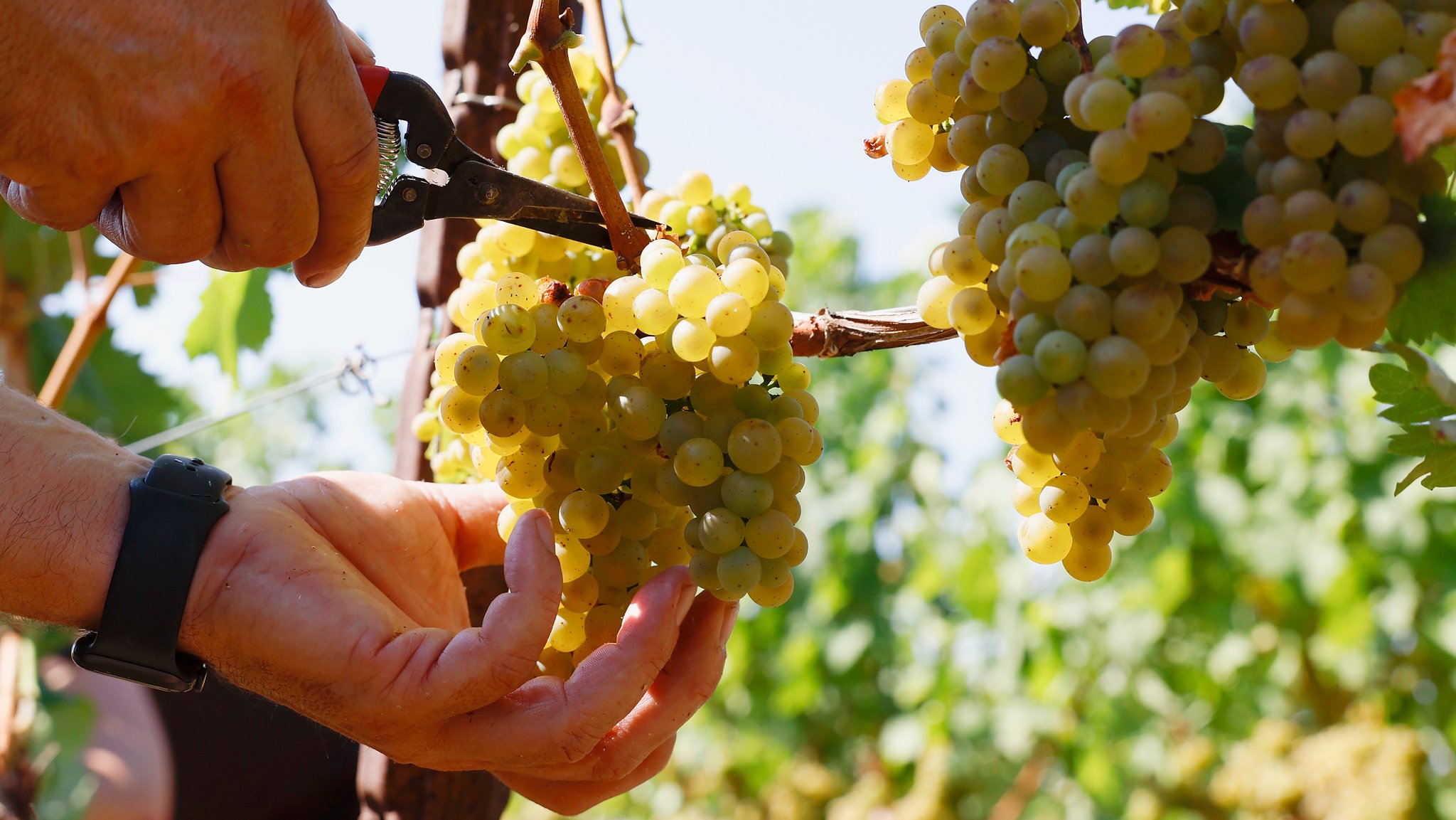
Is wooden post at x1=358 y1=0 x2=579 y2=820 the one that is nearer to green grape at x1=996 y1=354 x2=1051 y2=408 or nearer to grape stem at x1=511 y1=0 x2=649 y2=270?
grape stem at x1=511 y1=0 x2=649 y2=270

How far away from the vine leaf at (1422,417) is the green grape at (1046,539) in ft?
0.67

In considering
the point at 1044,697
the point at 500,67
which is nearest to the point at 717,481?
the point at 500,67

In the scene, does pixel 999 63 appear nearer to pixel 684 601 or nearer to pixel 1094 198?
pixel 1094 198

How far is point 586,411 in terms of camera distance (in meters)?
0.82

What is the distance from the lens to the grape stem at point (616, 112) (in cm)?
111

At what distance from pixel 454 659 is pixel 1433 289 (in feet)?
2.15

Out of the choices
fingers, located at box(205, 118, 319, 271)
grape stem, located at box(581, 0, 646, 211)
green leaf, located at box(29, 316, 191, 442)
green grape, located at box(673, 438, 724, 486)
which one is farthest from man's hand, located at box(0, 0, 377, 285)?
green leaf, located at box(29, 316, 191, 442)

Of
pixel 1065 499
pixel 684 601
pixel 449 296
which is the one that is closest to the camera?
pixel 1065 499

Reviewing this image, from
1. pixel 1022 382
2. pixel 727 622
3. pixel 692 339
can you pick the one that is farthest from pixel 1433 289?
pixel 727 622

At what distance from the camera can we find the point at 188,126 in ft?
2.60

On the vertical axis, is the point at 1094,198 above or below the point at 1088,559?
above

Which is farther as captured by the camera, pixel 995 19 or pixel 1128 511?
pixel 1128 511

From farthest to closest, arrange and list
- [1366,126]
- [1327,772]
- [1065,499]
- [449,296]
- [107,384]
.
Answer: [1327,772] → [107,384] → [449,296] → [1065,499] → [1366,126]

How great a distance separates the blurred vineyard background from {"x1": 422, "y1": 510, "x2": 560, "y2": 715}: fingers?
1.14 m
